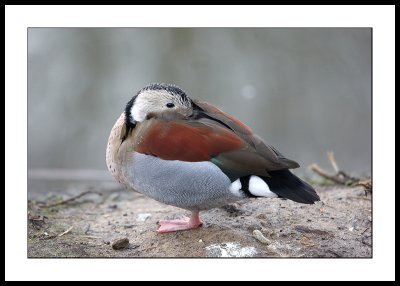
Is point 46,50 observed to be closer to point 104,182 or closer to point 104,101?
point 104,101

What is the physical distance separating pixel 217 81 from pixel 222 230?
6049 mm

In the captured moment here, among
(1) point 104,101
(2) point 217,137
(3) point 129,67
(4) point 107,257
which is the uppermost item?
(3) point 129,67

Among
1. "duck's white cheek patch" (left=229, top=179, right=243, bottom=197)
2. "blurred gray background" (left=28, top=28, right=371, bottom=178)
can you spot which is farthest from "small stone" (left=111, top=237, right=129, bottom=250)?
"blurred gray background" (left=28, top=28, right=371, bottom=178)

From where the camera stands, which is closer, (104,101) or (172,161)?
(172,161)

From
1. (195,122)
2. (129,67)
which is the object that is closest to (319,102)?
(129,67)

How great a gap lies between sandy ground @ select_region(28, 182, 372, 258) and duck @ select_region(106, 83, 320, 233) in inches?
13.6

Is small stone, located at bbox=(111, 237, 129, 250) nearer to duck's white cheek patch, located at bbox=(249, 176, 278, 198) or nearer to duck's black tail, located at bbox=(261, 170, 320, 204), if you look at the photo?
duck's white cheek patch, located at bbox=(249, 176, 278, 198)

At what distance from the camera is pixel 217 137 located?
4566 mm

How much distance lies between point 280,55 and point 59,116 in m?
4.15

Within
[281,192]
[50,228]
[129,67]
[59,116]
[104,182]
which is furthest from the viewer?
[129,67]

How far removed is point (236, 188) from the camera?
4.52 meters

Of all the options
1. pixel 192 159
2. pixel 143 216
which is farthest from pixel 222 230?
pixel 143 216

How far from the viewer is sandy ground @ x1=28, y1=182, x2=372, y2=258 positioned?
15.2ft

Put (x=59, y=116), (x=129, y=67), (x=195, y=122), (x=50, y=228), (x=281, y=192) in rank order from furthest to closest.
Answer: (x=129, y=67) < (x=59, y=116) < (x=50, y=228) < (x=195, y=122) < (x=281, y=192)
